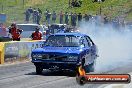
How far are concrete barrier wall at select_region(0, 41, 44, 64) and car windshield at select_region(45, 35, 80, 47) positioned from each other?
5.40 meters

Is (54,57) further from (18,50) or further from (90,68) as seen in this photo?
(18,50)

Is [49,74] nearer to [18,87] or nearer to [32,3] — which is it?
[18,87]

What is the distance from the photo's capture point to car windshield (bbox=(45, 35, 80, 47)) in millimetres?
15426

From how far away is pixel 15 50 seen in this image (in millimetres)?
22297

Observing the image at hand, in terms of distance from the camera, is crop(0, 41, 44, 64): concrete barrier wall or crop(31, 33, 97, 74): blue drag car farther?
crop(0, 41, 44, 64): concrete barrier wall

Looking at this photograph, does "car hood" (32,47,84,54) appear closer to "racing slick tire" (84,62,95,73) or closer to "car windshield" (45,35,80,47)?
"car windshield" (45,35,80,47)

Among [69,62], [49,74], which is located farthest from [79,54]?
[49,74]

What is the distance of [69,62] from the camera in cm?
1452

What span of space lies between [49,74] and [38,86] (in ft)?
12.6

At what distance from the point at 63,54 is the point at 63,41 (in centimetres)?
104

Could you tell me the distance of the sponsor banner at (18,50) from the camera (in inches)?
842

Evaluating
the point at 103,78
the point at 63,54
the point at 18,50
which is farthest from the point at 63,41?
the point at 103,78

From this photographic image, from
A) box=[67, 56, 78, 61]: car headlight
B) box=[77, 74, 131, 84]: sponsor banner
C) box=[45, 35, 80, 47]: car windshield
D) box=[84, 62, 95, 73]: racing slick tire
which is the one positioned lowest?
box=[84, 62, 95, 73]: racing slick tire

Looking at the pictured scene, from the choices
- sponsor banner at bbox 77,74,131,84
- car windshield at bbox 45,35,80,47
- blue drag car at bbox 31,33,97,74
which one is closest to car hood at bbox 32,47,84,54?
blue drag car at bbox 31,33,97,74
